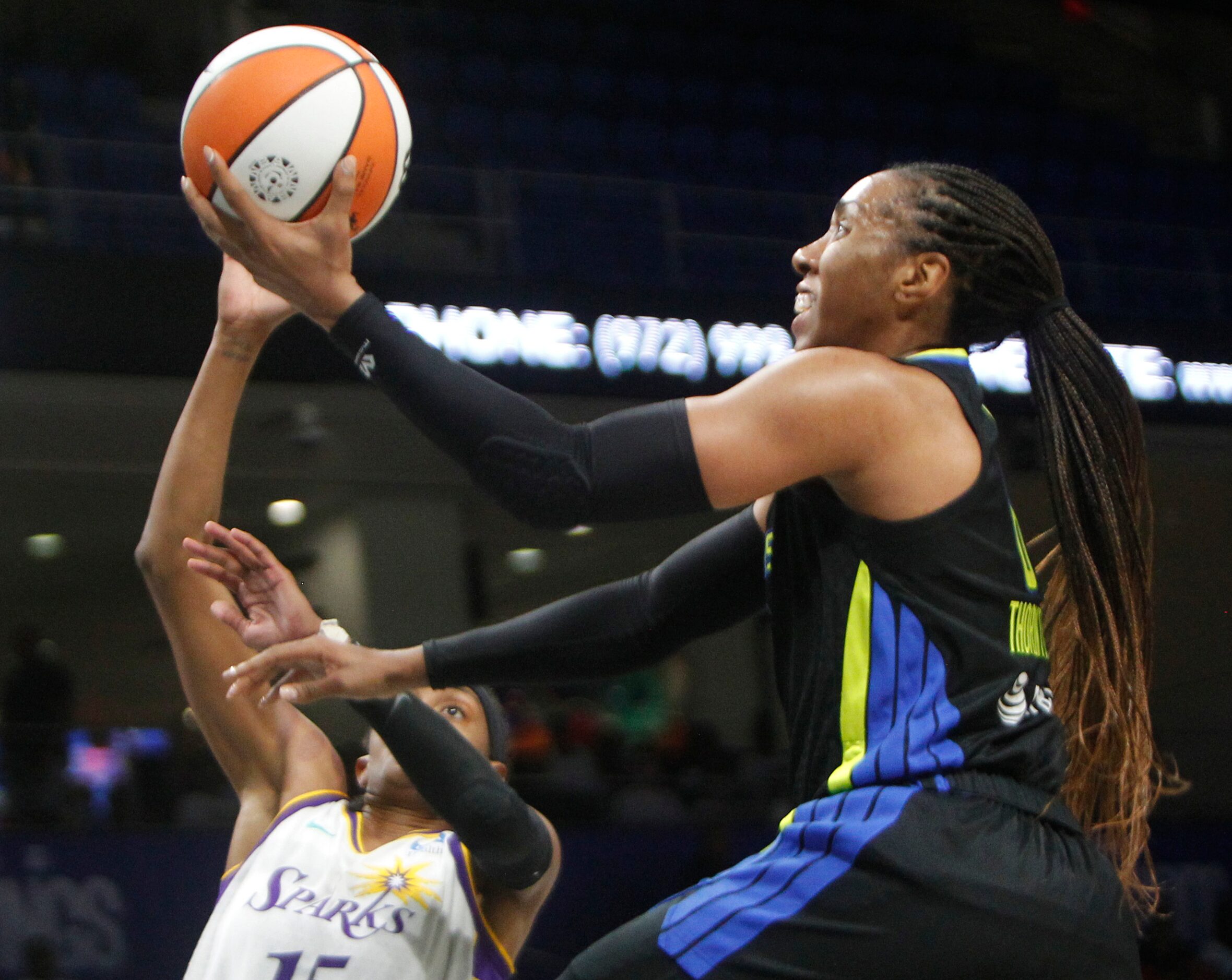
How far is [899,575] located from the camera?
152cm

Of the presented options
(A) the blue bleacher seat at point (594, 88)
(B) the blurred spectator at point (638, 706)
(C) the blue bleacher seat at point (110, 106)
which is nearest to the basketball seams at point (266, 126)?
(B) the blurred spectator at point (638, 706)

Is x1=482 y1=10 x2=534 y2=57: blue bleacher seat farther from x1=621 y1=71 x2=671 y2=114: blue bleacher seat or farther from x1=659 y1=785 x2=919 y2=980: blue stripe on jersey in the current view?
x1=659 y1=785 x2=919 y2=980: blue stripe on jersey

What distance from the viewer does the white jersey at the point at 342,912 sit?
2.36 metres

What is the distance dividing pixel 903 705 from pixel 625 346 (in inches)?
221

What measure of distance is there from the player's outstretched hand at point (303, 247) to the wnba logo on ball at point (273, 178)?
12.7 inches

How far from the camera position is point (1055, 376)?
1.68 meters

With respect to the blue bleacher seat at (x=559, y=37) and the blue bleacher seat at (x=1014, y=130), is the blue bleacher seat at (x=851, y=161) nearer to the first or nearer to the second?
the blue bleacher seat at (x=1014, y=130)

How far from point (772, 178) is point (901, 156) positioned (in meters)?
0.93

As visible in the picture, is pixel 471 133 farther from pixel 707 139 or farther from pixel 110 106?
pixel 110 106

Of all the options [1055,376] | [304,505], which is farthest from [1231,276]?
[1055,376]

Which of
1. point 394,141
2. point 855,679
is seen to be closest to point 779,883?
point 855,679

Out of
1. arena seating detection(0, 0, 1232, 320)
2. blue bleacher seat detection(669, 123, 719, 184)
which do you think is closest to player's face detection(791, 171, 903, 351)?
arena seating detection(0, 0, 1232, 320)

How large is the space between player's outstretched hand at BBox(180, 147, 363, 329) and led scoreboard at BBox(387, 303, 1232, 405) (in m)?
4.87

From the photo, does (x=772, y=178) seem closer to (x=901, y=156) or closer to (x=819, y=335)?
(x=901, y=156)
